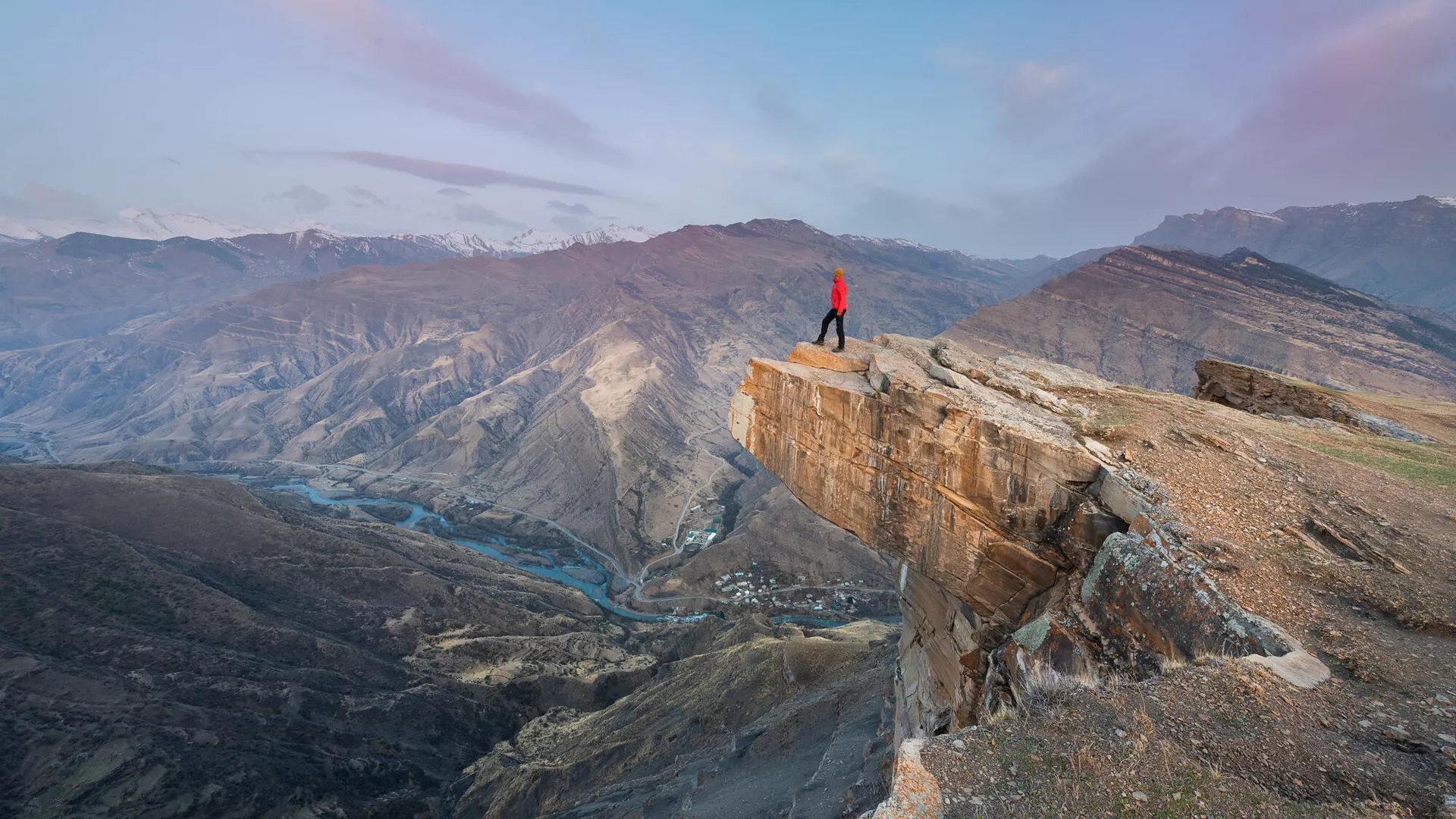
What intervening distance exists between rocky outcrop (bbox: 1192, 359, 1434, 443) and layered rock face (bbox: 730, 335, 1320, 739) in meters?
11.2

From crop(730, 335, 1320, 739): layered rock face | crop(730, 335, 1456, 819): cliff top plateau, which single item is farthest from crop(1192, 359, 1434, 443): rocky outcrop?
crop(730, 335, 1320, 739): layered rock face

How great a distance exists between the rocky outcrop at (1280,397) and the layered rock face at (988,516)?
11.2 metres

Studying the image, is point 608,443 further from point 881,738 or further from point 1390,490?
point 1390,490

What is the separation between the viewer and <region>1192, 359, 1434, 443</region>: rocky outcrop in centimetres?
2391

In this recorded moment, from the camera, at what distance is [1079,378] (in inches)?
967

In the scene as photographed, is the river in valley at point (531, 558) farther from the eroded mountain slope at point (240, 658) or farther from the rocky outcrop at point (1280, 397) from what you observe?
the rocky outcrop at point (1280, 397)

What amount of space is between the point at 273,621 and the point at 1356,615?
78.7 m

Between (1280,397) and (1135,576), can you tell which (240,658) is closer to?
(1135,576)

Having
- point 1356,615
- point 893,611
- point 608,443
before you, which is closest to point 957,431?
point 1356,615

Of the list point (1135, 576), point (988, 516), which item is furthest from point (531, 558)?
point (1135, 576)

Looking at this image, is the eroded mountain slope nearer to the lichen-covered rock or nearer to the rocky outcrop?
the lichen-covered rock

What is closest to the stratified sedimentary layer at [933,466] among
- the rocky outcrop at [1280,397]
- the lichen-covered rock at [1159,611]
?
the lichen-covered rock at [1159,611]

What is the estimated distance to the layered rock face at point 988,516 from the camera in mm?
12312

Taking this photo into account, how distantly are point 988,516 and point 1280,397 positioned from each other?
75.1 ft
